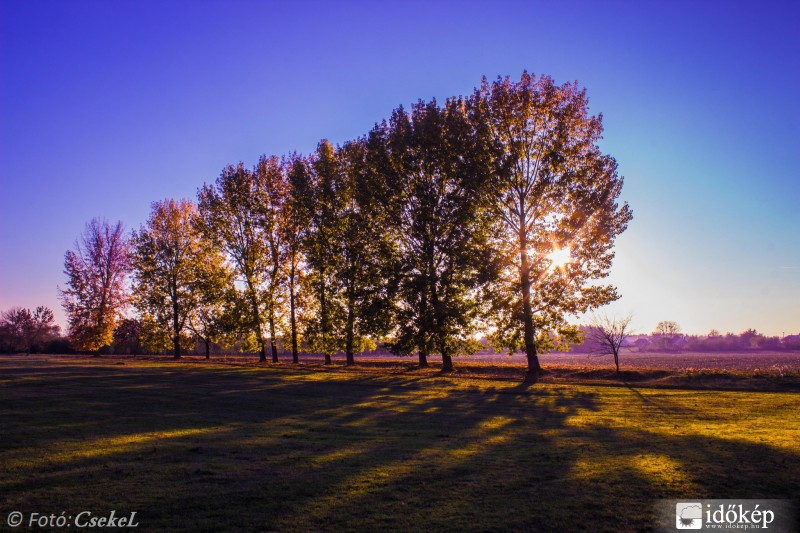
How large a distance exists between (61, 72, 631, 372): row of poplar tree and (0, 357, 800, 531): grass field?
1404 cm

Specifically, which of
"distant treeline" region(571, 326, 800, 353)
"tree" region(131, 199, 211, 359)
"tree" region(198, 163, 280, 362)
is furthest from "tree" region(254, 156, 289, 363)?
"distant treeline" region(571, 326, 800, 353)

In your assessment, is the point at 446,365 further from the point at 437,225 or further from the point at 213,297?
the point at 213,297

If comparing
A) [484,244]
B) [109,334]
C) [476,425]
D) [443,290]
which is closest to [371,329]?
[443,290]

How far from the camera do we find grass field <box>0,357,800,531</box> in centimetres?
772

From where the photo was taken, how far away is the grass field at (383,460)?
7719 mm

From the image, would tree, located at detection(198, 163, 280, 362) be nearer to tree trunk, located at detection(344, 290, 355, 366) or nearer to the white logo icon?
tree trunk, located at detection(344, 290, 355, 366)

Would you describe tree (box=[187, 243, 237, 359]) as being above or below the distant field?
above

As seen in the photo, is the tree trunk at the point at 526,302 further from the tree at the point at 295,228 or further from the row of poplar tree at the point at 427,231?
the tree at the point at 295,228

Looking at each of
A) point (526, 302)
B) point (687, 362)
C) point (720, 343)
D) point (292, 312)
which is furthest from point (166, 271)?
point (720, 343)

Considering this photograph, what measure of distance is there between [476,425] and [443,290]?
22.7 metres

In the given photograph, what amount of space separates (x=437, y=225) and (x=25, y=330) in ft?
292

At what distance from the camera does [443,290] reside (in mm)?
39094

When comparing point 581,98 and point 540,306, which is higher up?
point 581,98

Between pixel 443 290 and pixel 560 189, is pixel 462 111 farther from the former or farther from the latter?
pixel 443 290
